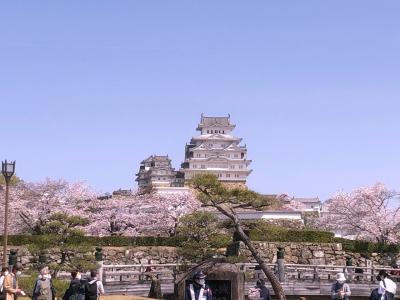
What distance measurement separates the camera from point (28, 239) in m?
38.4

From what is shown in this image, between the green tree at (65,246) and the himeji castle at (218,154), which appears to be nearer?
the green tree at (65,246)

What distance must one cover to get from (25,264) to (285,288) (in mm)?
16265

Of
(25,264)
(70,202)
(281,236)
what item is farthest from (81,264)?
(70,202)

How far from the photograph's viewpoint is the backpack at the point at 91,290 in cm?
1304

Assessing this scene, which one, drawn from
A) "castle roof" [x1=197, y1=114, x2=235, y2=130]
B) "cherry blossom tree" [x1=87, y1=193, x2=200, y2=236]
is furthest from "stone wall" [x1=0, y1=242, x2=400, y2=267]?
"castle roof" [x1=197, y1=114, x2=235, y2=130]

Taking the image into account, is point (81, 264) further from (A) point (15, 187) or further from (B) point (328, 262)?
(A) point (15, 187)

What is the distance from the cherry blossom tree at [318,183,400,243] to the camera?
43.5m

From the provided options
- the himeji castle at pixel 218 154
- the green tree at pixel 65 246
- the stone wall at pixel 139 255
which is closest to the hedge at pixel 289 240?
the stone wall at pixel 139 255

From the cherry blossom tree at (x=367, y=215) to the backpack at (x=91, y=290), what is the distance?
32.9 m

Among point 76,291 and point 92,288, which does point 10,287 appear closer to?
point 76,291

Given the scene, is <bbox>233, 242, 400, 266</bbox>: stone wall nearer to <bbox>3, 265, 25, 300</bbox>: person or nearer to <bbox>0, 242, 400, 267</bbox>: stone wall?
<bbox>0, 242, 400, 267</bbox>: stone wall

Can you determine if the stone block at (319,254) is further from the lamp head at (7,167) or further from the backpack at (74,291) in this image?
the backpack at (74,291)

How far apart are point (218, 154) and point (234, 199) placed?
212 feet

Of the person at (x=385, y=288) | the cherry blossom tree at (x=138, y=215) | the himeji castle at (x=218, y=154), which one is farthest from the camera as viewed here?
the himeji castle at (x=218, y=154)
